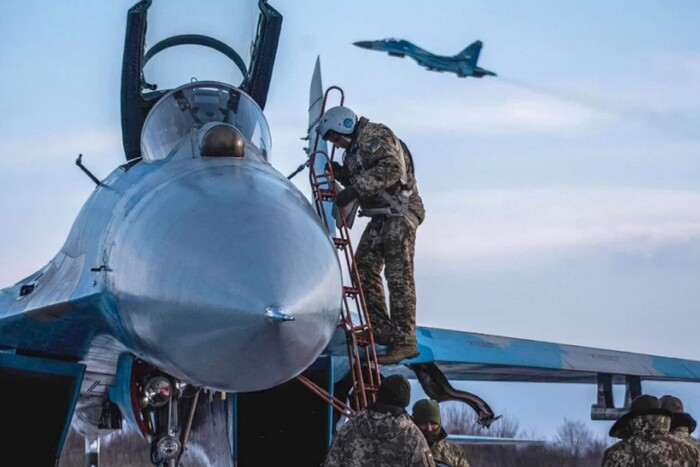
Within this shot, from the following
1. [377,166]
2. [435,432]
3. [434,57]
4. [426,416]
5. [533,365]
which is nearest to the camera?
[426,416]

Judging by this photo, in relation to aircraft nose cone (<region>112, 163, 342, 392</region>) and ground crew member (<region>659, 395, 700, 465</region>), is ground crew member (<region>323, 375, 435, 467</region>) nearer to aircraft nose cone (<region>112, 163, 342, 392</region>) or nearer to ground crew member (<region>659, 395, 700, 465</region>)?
aircraft nose cone (<region>112, 163, 342, 392</region>)

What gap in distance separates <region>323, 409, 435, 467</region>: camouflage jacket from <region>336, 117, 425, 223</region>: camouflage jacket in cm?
247

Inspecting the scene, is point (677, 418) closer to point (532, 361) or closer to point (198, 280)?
point (198, 280)

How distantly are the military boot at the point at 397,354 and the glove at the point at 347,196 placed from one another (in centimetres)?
100

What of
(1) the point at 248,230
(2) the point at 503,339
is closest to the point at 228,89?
(1) the point at 248,230

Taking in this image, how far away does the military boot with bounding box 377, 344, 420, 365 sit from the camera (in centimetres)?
880

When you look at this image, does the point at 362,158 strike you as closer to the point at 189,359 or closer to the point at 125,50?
the point at 125,50

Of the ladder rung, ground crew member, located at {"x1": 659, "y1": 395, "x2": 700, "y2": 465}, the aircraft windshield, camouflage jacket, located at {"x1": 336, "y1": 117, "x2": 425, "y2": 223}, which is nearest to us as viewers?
ground crew member, located at {"x1": 659, "y1": 395, "x2": 700, "y2": 465}

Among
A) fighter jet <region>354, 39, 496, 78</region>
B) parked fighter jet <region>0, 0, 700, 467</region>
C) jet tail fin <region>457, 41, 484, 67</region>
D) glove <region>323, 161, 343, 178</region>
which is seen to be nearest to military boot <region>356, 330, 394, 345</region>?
parked fighter jet <region>0, 0, 700, 467</region>

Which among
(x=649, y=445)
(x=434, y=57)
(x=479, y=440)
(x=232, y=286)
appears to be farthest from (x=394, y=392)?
(x=434, y=57)

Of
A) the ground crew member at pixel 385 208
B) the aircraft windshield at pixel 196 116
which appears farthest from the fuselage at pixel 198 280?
the ground crew member at pixel 385 208

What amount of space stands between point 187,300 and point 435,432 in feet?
6.41

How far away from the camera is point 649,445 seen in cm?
697

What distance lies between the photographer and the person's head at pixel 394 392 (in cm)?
639
